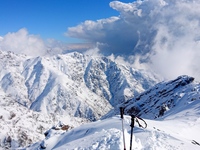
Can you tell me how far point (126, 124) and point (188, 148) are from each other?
20283mm

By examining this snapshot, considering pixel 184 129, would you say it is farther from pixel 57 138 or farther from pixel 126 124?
pixel 57 138

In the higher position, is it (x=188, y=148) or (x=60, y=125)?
(x=60, y=125)

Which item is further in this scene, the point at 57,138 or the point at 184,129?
the point at 57,138

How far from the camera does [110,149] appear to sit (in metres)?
31.0

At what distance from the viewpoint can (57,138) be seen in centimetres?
7344

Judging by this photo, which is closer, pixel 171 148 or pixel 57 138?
pixel 171 148

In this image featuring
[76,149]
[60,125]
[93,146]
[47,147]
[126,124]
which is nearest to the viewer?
[93,146]

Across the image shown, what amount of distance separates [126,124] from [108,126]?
3848 millimetres

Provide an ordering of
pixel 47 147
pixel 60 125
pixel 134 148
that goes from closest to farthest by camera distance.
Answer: pixel 134 148
pixel 47 147
pixel 60 125

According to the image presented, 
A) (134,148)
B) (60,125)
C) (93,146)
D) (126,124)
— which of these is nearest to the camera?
(134,148)

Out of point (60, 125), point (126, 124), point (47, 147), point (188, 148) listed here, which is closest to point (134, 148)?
point (188, 148)

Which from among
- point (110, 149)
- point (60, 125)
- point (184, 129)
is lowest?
point (110, 149)

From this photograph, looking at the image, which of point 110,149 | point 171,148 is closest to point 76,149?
point 110,149

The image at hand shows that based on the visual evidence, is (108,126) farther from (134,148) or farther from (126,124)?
(134,148)
